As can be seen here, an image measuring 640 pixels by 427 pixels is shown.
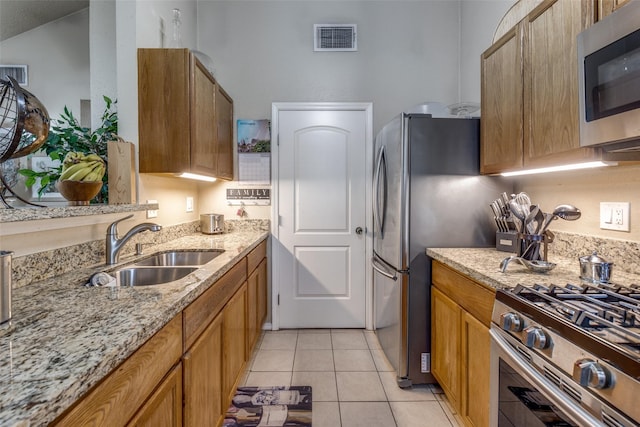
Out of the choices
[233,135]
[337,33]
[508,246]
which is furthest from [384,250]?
[337,33]

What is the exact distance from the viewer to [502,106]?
180 cm

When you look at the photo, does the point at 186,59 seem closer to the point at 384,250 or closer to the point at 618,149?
the point at 384,250

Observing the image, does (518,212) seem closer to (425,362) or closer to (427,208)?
(427,208)

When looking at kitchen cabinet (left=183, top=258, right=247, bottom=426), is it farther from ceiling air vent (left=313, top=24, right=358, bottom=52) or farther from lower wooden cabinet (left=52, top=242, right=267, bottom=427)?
ceiling air vent (left=313, top=24, right=358, bottom=52)

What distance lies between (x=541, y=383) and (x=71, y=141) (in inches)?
89.4

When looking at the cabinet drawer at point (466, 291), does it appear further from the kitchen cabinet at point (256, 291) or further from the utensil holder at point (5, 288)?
the utensil holder at point (5, 288)

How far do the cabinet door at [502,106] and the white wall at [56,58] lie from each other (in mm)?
2338

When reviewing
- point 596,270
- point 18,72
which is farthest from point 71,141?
point 596,270

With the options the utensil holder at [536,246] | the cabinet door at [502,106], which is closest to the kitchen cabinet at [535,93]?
the cabinet door at [502,106]

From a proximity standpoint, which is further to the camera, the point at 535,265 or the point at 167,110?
the point at 167,110

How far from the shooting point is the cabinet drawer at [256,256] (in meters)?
2.24

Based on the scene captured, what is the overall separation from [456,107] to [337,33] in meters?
1.32

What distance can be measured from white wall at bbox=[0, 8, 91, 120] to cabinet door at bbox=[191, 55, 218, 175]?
584 millimetres

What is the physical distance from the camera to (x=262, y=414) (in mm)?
1854
